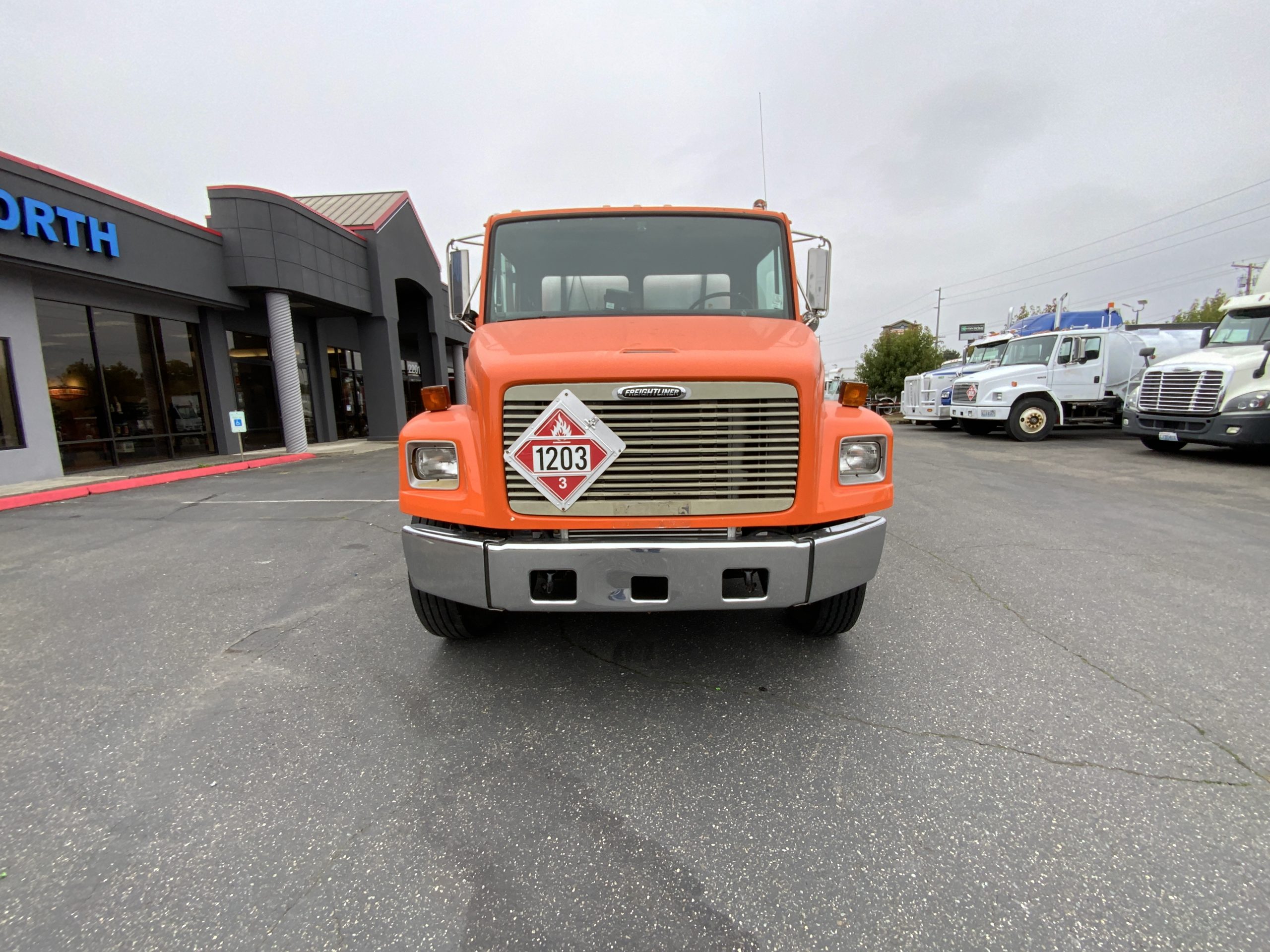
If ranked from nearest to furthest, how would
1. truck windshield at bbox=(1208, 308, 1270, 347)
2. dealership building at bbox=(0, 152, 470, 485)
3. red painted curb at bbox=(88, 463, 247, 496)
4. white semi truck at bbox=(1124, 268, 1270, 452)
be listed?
white semi truck at bbox=(1124, 268, 1270, 452)
red painted curb at bbox=(88, 463, 247, 496)
dealership building at bbox=(0, 152, 470, 485)
truck windshield at bbox=(1208, 308, 1270, 347)

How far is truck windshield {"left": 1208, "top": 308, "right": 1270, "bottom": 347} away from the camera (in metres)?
10.2

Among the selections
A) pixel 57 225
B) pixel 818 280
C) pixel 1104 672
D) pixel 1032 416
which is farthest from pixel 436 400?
pixel 1032 416

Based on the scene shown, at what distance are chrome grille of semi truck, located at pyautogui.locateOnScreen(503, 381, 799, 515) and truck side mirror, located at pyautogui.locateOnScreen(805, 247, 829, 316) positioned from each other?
66.0 inches

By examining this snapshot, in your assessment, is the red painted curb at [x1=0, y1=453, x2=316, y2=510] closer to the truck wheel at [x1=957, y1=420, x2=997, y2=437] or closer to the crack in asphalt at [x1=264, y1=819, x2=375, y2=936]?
the crack in asphalt at [x1=264, y1=819, x2=375, y2=936]

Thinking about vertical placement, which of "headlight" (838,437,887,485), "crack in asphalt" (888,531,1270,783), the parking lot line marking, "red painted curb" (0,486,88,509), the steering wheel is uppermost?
the steering wheel

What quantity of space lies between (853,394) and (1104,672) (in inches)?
74.2

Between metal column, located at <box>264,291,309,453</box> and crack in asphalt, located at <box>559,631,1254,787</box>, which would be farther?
metal column, located at <box>264,291,309,453</box>

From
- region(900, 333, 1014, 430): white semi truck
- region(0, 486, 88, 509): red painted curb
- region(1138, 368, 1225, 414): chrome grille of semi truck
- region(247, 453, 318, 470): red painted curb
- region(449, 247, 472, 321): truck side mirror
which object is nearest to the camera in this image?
region(449, 247, 472, 321): truck side mirror

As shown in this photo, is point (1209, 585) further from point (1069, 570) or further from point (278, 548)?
point (278, 548)

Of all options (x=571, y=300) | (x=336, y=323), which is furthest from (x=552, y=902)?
(x=336, y=323)

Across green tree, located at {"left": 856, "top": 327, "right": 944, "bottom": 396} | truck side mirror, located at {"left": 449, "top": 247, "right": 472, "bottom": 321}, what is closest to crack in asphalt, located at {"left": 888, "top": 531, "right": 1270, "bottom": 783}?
truck side mirror, located at {"left": 449, "top": 247, "right": 472, "bottom": 321}

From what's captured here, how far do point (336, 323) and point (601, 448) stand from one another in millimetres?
20110

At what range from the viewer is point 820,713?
254 cm

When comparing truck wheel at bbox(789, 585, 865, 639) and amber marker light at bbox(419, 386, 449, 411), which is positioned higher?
amber marker light at bbox(419, 386, 449, 411)
